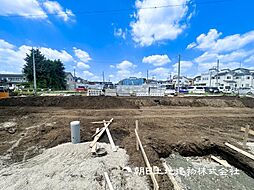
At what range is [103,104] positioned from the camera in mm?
13977

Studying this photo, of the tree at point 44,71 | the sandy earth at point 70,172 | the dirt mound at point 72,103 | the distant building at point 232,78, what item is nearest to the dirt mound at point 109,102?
the dirt mound at point 72,103

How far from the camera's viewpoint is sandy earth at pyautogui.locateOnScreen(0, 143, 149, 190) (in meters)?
3.37

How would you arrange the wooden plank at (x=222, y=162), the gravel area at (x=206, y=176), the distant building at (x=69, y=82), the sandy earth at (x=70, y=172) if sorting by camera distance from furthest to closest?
the distant building at (x=69, y=82), the wooden plank at (x=222, y=162), the gravel area at (x=206, y=176), the sandy earth at (x=70, y=172)

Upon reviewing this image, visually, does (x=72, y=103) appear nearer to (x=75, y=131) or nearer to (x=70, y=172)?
(x=75, y=131)

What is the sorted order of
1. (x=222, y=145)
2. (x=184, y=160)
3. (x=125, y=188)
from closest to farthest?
(x=125, y=188)
(x=184, y=160)
(x=222, y=145)

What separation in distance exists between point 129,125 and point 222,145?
4483mm

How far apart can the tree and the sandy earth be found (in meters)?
34.7

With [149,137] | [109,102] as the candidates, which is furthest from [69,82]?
[149,137]

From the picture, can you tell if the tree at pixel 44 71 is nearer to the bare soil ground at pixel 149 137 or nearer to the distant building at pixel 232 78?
the bare soil ground at pixel 149 137

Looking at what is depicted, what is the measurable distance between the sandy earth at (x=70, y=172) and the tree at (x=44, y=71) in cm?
3466

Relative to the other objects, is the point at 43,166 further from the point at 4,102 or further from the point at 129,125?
the point at 4,102

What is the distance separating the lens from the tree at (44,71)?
34.8 metres

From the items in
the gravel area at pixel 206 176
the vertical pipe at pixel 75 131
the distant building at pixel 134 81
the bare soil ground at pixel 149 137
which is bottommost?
the gravel area at pixel 206 176

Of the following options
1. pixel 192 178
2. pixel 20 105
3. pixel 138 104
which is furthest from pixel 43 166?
pixel 20 105
